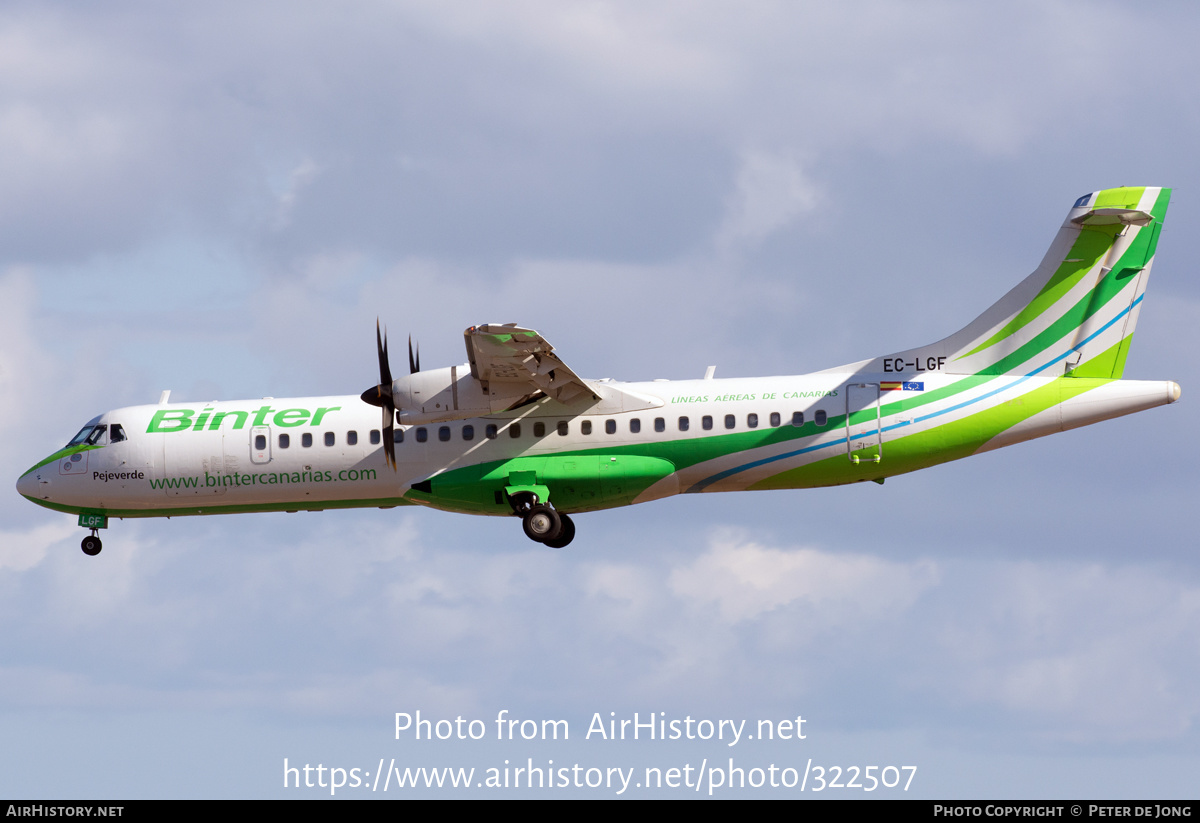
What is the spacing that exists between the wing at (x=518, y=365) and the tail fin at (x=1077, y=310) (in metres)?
6.50

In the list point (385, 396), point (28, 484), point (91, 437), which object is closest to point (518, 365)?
point (385, 396)

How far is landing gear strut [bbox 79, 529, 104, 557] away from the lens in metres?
33.4

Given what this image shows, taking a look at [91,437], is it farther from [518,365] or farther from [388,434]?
[518,365]

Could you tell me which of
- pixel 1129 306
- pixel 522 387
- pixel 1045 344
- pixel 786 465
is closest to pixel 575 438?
pixel 522 387

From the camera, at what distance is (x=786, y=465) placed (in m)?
30.8

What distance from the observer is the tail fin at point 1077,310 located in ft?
102

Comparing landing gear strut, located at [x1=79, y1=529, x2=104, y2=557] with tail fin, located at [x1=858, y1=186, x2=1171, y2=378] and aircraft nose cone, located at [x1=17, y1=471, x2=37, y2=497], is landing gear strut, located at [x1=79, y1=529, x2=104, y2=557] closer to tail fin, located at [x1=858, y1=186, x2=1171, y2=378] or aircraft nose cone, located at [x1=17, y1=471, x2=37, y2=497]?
A: aircraft nose cone, located at [x1=17, y1=471, x2=37, y2=497]

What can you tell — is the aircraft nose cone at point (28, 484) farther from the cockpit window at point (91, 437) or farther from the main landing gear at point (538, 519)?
the main landing gear at point (538, 519)

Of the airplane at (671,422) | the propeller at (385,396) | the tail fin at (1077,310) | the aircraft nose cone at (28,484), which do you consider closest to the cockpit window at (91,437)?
the airplane at (671,422)

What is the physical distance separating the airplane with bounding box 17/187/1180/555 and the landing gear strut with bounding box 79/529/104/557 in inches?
55.1

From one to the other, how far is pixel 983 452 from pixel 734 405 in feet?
17.6

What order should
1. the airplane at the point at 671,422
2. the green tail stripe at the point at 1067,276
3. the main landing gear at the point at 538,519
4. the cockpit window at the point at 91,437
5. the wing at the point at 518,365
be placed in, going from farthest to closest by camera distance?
the cockpit window at the point at 91,437
the green tail stripe at the point at 1067,276
the main landing gear at the point at 538,519
the airplane at the point at 671,422
the wing at the point at 518,365

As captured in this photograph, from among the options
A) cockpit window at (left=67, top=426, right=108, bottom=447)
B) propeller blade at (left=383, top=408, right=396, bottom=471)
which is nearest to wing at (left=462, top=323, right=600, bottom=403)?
propeller blade at (left=383, top=408, right=396, bottom=471)

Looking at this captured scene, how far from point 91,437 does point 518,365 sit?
10699 millimetres
